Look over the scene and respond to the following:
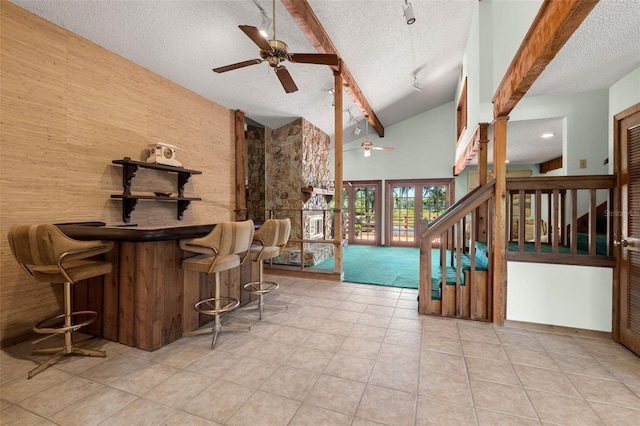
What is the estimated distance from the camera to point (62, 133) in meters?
2.79

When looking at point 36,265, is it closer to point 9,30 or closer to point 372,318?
point 9,30

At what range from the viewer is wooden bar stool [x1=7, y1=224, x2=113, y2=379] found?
1934 millimetres

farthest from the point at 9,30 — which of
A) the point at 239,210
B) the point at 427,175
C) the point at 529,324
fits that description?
the point at 427,175

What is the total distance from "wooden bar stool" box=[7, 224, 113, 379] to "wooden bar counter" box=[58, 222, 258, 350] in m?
0.19

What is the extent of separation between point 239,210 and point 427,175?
561cm

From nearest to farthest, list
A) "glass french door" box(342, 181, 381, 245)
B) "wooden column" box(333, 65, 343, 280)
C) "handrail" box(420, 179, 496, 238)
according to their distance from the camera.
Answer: "handrail" box(420, 179, 496, 238) < "wooden column" box(333, 65, 343, 280) < "glass french door" box(342, 181, 381, 245)

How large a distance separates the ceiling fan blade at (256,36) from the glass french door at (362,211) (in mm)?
6419

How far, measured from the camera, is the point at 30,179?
8.42 ft

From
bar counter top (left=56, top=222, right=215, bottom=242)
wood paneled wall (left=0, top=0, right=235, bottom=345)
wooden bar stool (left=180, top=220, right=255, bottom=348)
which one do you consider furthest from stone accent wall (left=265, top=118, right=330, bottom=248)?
bar counter top (left=56, top=222, right=215, bottom=242)

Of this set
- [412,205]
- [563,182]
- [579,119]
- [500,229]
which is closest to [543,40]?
[563,182]

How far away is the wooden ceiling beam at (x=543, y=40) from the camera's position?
5.11 feet

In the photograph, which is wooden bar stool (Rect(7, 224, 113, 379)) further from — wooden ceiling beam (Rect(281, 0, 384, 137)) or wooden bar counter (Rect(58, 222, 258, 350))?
wooden ceiling beam (Rect(281, 0, 384, 137))

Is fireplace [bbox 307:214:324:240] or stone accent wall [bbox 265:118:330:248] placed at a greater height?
stone accent wall [bbox 265:118:330:248]

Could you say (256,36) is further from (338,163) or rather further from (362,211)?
(362,211)
